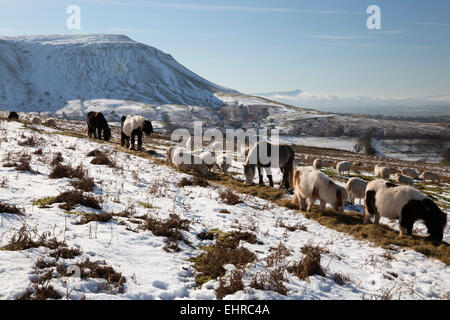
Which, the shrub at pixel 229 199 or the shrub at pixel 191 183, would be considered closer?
the shrub at pixel 229 199

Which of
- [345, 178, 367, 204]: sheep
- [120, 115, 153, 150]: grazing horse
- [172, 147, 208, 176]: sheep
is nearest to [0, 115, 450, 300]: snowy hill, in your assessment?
[345, 178, 367, 204]: sheep

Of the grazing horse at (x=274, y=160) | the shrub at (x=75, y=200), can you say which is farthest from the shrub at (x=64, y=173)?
the grazing horse at (x=274, y=160)

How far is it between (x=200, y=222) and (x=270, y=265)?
2.93m

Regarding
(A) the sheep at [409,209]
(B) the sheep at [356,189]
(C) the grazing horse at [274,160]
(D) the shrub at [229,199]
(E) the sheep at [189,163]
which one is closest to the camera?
(A) the sheep at [409,209]

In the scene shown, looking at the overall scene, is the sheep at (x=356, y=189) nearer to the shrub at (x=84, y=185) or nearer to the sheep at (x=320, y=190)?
the sheep at (x=320, y=190)

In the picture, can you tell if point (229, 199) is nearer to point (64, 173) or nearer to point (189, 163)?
point (189, 163)

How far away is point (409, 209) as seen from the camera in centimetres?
899

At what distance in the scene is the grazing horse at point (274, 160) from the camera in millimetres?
15070

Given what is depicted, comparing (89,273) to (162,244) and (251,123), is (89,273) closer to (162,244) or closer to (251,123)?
(162,244)

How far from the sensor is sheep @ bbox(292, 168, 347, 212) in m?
10.8

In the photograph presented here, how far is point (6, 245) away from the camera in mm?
4863

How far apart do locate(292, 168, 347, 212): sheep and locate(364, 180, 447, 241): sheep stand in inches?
59.4

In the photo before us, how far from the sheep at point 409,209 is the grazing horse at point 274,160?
5920 mm
